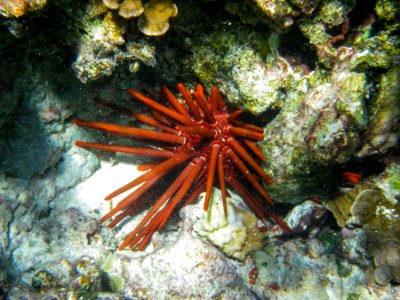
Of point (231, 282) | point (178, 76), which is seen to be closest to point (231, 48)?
point (178, 76)

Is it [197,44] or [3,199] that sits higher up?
[197,44]

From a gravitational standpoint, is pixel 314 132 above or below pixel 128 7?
below

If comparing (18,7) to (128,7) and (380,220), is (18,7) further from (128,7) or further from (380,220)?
(380,220)

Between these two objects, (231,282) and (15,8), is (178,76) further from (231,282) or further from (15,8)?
(231,282)

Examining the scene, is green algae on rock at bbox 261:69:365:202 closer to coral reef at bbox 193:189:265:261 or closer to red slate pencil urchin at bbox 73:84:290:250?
red slate pencil urchin at bbox 73:84:290:250

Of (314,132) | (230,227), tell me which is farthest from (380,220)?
(230,227)

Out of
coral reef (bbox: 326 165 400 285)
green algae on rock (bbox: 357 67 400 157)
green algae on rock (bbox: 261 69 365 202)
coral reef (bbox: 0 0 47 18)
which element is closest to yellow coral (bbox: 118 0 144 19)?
coral reef (bbox: 0 0 47 18)
